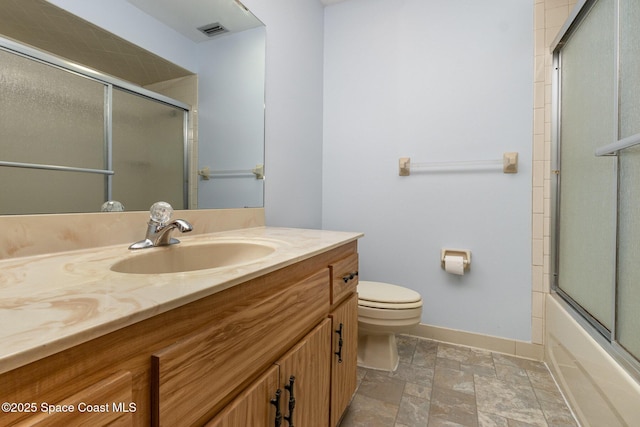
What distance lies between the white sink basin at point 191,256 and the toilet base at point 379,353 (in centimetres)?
100

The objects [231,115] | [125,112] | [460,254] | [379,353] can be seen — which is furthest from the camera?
[460,254]

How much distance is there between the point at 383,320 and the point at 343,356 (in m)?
0.46

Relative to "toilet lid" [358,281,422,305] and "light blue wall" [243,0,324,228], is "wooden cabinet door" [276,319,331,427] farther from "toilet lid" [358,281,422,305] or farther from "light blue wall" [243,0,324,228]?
"light blue wall" [243,0,324,228]

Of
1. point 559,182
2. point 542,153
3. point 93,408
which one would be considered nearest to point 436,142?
point 542,153

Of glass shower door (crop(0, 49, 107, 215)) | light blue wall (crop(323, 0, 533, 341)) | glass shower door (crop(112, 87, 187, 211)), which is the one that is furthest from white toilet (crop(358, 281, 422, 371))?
glass shower door (crop(0, 49, 107, 215))

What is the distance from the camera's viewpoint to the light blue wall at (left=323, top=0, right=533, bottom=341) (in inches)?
69.5

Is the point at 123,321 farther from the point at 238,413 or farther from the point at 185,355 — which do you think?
the point at 238,413

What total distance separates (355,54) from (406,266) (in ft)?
5.02

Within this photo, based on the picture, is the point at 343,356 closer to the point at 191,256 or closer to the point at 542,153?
the point at 191,256

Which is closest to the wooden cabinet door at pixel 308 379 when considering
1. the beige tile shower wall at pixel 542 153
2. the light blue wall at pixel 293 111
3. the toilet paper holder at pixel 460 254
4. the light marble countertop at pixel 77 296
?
→ the light marble countertop at pixel 77 296

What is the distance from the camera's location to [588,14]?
53.2 inches

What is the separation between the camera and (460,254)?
6.14ft

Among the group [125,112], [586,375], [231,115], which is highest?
[231,115]

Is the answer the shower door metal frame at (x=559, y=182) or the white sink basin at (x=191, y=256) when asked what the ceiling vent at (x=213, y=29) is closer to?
the white sink basin at (x=191, y=256)
